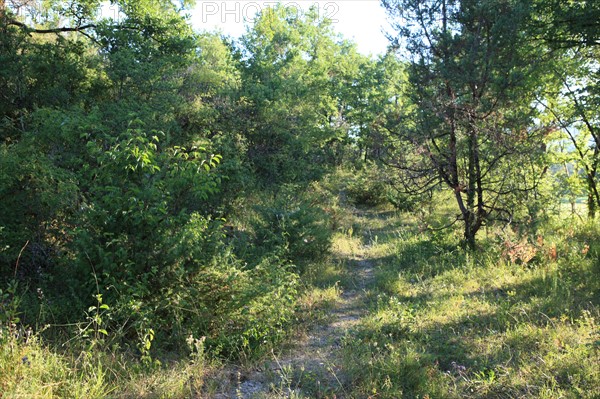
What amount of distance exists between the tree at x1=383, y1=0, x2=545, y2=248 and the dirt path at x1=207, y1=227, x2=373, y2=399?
3.94 metres

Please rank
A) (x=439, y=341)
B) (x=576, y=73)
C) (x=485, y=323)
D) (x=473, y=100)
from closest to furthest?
1. (x=439, y=341)
2. (x=485, y=323)
3. (x=473, y=100)
4. (x=576, y=73)

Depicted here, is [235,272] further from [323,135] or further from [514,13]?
[323,135]

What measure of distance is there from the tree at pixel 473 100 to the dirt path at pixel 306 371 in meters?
3.94

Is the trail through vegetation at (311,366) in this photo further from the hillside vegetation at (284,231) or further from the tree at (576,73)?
the tree at (576,73)

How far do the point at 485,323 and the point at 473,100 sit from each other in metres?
4.41

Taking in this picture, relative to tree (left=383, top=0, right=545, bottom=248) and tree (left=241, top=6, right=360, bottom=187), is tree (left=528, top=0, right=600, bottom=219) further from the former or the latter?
tree (left=241, top=6, right=360, bottom=187)

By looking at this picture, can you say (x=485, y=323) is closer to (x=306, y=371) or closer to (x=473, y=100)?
(x=306, y=371)

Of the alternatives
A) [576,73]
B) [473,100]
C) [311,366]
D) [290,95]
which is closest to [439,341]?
[311,366]

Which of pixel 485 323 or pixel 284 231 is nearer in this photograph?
pixel 485 323

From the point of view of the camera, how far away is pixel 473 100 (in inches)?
304

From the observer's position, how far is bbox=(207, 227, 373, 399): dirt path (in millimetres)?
3785

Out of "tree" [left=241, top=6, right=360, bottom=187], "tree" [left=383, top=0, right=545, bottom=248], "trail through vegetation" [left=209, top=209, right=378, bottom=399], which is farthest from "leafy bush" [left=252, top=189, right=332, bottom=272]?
"tree" [left=241, top=6, right=360, bottom=187]

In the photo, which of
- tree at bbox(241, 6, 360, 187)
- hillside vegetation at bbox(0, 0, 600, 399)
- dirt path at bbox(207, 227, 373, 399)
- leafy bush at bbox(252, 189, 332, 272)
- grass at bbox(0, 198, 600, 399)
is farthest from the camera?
tree at bbox(241, 6, 360, 187)

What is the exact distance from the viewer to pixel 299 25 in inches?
1088
